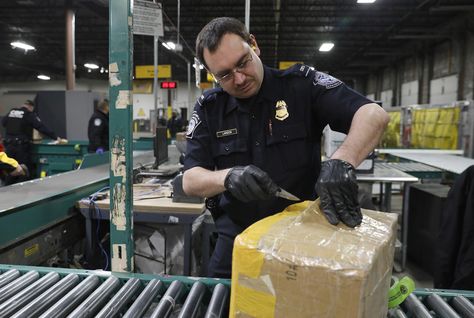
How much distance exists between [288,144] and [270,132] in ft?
0.27

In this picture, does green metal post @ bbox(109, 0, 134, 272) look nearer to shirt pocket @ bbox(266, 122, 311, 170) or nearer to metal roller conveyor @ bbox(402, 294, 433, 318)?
shirt pocket @ bbox(266, 122, 311, 170)

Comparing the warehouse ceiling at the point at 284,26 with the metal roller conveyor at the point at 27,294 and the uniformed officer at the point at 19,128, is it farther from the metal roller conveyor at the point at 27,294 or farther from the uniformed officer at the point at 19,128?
the metal roller conveyor at the point at 27,294

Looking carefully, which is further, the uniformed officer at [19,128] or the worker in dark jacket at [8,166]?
the uniformed officer at [19,128]

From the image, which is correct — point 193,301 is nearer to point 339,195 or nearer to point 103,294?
point 103,294

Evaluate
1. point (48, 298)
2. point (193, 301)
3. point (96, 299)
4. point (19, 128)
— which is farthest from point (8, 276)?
point (19, 128)

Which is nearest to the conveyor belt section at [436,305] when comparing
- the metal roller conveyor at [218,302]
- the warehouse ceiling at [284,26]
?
the metal roller conveyor at [218,302]

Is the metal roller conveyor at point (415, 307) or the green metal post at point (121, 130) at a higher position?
the green metal post at point (121, 130)

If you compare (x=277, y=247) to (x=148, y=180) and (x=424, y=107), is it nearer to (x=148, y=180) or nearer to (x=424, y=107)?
(x=148, y=180)

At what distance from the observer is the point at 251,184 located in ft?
3.44

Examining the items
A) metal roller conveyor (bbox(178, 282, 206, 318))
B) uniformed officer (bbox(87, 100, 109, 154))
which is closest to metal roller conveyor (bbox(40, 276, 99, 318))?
metal roller conveyor (bbox(178, 282, 206, 318))

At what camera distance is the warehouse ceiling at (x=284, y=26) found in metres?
9.06

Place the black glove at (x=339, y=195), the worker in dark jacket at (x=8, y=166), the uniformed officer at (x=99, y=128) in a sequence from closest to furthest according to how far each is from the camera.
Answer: the black glove at (x=339, y=195)
the worker in dark jacket at (x=8, y=166)
the uniformed officer at (x=99, y=128)

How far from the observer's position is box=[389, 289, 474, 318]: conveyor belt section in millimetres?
958

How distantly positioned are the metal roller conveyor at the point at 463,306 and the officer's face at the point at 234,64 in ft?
3.01
